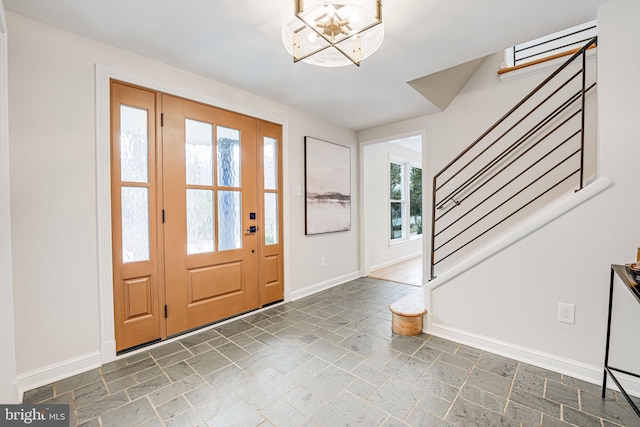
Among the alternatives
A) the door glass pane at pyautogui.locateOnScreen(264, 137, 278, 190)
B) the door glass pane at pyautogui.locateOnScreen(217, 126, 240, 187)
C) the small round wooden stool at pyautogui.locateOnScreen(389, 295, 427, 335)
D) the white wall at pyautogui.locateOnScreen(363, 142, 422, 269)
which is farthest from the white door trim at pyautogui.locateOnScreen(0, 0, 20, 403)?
the white wall at pyautogui.locateOnScreen(363, 142, 422, 269)

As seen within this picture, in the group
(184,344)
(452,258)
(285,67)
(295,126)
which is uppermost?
(285,67)

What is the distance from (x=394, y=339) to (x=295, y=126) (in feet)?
9.07

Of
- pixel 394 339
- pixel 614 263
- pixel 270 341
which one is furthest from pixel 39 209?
pixel 614 263

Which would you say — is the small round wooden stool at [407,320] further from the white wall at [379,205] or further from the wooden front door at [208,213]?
the white wall at [379,205]

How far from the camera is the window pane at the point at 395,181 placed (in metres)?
6.04

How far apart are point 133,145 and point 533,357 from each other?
3632 millimetres

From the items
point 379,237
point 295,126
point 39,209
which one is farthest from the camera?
point 379,237

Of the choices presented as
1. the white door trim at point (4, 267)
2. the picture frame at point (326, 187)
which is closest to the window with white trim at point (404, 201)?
the picture frame at point (326, 187)

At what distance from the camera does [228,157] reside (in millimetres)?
2918

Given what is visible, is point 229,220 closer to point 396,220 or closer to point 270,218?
point 270,218

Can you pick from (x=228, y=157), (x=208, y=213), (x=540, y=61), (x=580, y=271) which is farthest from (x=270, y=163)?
(x=540, y=61)

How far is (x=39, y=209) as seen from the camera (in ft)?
6.14

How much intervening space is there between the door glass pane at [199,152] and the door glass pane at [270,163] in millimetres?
685

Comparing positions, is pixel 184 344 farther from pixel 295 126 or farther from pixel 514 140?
pixel 514 140
